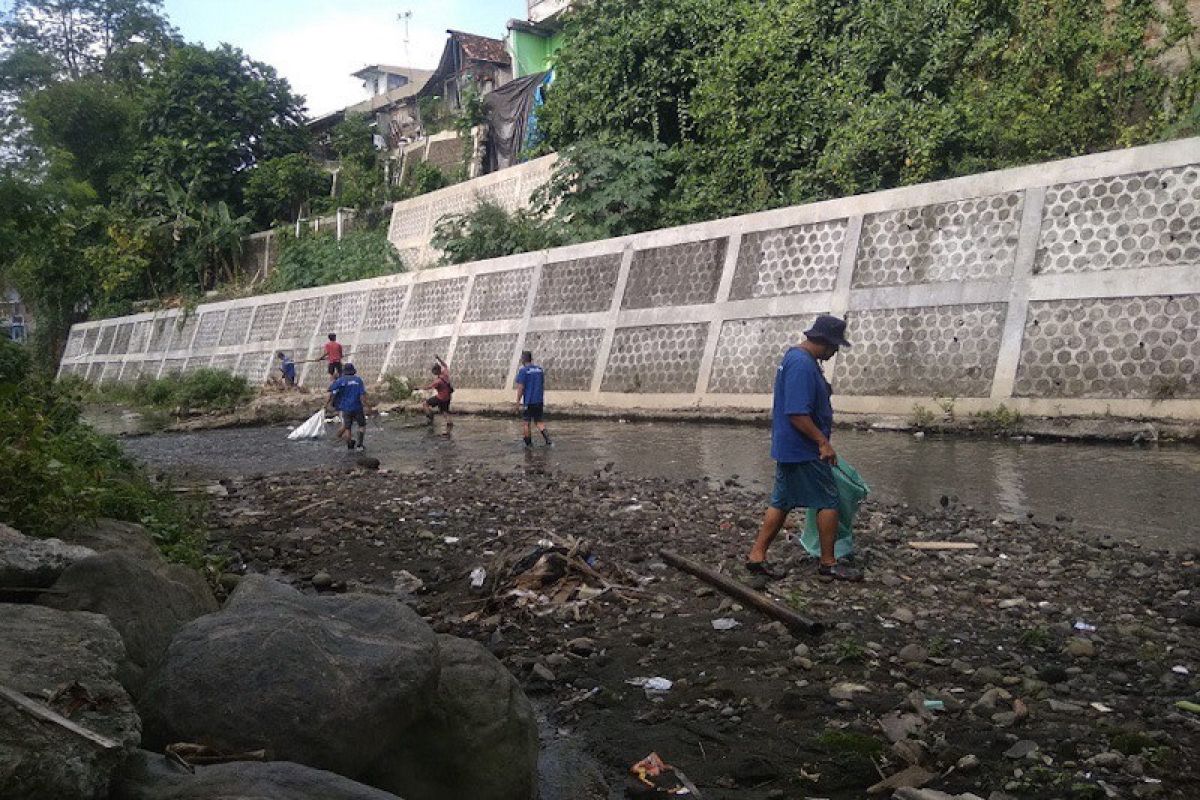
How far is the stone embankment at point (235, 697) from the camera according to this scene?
2398 mm

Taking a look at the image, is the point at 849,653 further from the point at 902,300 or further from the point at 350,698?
the point at 902,300

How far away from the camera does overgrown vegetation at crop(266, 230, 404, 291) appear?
1214 inches

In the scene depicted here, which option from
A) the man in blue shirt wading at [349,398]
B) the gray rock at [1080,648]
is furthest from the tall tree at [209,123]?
the gray rock at [1080,648]

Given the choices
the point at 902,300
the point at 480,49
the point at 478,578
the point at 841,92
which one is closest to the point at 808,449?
the point at 478,578

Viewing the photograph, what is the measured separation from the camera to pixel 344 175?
37.4m

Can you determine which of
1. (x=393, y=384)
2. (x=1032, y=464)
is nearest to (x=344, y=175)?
(x=393, y=384)

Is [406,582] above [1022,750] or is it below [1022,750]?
below

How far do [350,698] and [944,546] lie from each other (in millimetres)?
4974

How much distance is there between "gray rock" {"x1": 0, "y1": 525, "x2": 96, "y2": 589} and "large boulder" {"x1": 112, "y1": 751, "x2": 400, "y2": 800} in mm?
1561

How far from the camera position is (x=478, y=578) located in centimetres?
636

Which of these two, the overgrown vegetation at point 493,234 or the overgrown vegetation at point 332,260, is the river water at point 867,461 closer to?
the overgrown vegetation at point 493,234

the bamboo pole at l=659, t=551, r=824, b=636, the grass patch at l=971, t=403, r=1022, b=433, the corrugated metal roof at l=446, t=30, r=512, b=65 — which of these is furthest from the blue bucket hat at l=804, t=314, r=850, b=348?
the corrugated metal roof at l=446, t=30, r=512, b=65

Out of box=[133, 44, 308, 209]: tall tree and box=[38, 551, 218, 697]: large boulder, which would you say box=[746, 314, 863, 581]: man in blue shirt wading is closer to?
box=[38, 551, 218, 697]: large boulder

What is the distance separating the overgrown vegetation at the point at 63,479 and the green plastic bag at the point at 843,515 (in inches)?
160
